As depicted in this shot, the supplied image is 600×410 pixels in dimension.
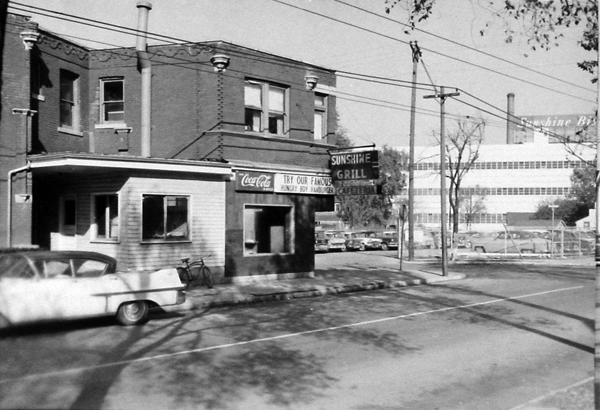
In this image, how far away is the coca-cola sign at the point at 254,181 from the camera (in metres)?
19.8

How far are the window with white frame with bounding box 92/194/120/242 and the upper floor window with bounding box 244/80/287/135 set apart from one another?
17.2ft

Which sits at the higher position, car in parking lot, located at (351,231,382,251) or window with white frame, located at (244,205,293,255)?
window with white frame, located at (244,205,293,255)

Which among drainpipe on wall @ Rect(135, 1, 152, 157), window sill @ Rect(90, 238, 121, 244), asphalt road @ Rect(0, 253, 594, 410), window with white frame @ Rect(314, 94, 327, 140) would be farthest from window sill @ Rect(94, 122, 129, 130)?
asphalt road @ Rect(0, 253, 594, 410)

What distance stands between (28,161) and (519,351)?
13.6 m

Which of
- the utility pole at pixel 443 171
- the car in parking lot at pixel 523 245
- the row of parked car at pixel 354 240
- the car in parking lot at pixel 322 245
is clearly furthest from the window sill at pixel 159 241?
the car in parking lot at pixel 523 245

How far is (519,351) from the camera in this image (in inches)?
406

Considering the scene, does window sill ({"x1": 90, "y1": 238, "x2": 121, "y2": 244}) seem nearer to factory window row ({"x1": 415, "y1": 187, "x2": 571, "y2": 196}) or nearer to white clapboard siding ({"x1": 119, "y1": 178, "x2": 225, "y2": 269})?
white clapboard siding ({"x1": 119, "y1": 178, "x2": 225, "y2": 269})

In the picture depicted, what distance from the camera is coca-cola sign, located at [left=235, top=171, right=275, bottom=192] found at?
1983 cm

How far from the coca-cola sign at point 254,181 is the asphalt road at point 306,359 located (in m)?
5.50

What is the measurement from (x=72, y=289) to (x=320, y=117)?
1406 cm

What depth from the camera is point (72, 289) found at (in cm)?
1115

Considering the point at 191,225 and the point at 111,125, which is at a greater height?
the point at 111,125

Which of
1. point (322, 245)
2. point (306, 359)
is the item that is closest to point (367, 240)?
point (322, 245)

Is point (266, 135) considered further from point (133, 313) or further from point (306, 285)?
point (133, 313)
